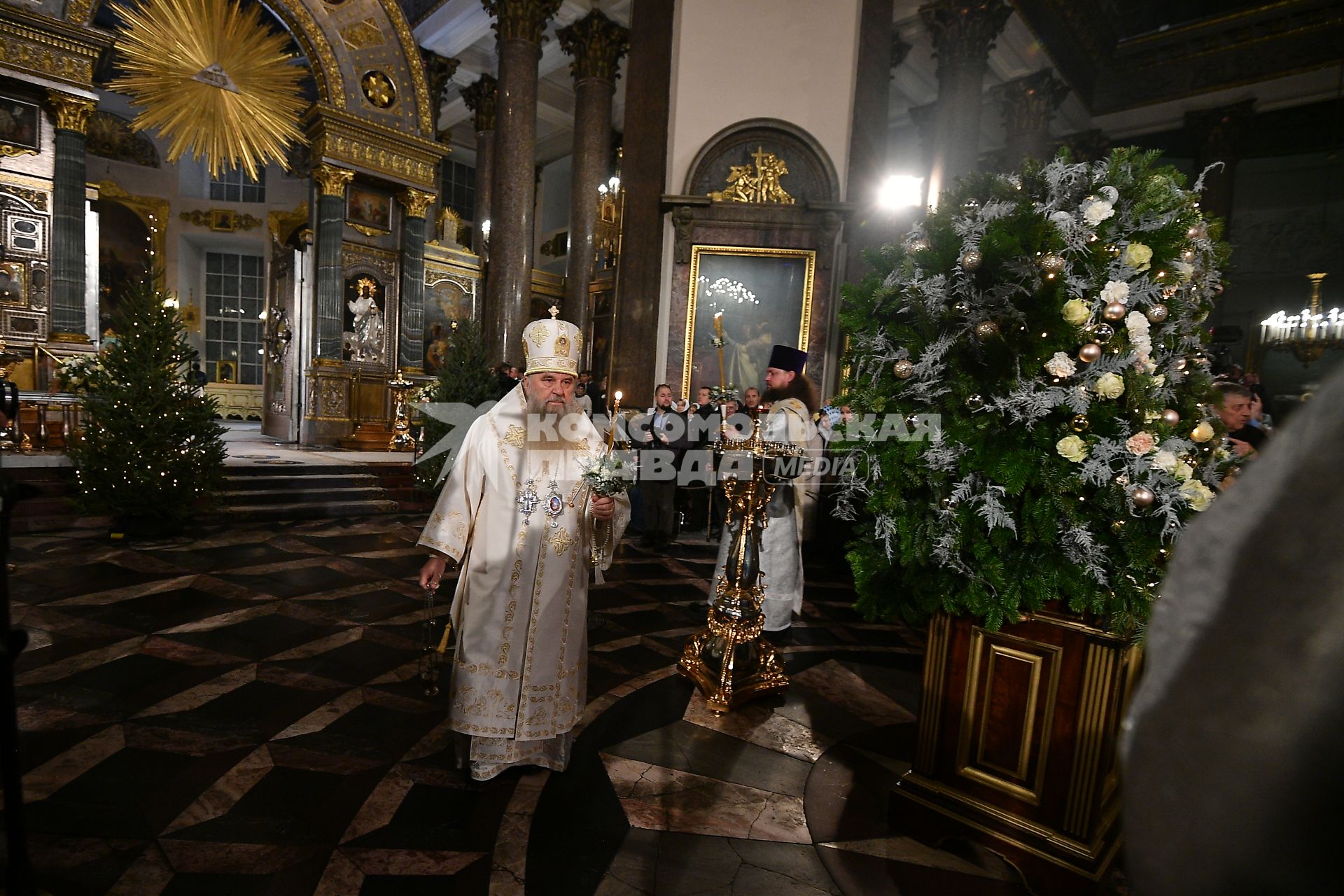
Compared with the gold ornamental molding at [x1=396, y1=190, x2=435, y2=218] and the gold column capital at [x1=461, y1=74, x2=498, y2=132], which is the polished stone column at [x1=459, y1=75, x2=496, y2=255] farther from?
the gold ornamental molding at [x1=396, y1=190, x2=435, y2=218]

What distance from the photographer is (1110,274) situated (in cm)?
246

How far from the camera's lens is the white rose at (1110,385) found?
2.30 metres

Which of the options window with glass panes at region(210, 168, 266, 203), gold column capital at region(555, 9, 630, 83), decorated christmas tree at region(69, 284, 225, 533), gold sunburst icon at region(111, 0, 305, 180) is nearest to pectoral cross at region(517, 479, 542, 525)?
decorated christmas tree at region(69, 284, 225, 533)

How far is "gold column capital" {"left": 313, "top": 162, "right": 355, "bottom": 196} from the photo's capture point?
13227 mm

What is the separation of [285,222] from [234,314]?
4794 mm

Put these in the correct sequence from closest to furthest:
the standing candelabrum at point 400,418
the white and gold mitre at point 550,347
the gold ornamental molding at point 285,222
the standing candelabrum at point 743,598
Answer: the white and gold mitre at point 550,347, the standing candelabrum at point 743,598, the standing candelabrum at point 400,418, the gold ornamental molding at point 285,222

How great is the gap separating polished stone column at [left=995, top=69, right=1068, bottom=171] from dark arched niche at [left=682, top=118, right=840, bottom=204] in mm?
8162

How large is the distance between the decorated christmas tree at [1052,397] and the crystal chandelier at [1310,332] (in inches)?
497

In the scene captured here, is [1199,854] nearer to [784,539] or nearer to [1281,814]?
[1281,814]

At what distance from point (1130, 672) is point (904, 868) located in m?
1.15

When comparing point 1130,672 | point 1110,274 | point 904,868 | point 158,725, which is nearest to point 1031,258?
point 1110,274

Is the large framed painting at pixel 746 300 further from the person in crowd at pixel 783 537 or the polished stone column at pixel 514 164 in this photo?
the person in crowd at pixel 783 537

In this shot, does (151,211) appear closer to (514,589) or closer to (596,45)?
(596,45)

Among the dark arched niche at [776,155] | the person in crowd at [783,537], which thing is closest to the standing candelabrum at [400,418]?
the dark arched niche at [776,155]
